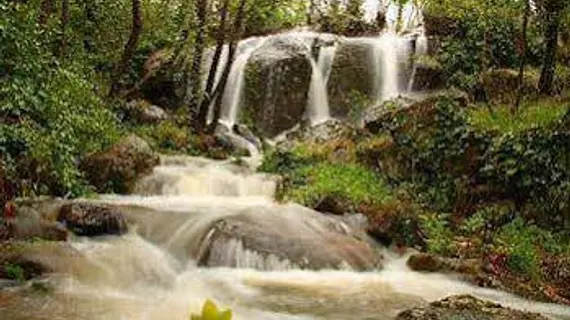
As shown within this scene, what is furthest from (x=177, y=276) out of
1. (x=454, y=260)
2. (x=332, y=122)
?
(x=332, y=122)

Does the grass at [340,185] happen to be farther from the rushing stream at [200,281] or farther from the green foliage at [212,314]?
the green foliage at [212,314]

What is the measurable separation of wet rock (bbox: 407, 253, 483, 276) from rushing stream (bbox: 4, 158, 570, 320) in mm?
193

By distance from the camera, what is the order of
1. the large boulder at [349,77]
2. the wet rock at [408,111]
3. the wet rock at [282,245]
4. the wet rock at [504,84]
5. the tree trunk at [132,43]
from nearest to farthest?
the wet rock at [282,245] → the wet rock at [408,111] → the tree trunk at [132,43] → the wet rock at [504,84] → the large boulder at [349,77]

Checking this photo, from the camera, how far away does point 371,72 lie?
22891 mm

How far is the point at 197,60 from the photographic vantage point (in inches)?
740

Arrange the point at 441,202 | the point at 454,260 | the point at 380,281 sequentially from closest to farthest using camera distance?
the point at 380,281 → the point at 454,260 → the point at 441,202

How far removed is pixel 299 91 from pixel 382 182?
7929 mm

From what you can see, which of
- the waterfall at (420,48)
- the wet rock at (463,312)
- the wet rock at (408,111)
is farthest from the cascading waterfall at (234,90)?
the wet rock at (463,312)

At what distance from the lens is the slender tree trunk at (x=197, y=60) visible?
1797 centimetres

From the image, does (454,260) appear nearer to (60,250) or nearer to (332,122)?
(60,250)

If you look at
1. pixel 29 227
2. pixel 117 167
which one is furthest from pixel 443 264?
pixel 117 167

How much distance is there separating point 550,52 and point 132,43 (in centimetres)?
863

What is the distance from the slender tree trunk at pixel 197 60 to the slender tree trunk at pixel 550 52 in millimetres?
7482

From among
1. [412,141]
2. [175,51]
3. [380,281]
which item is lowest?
[380,281]
